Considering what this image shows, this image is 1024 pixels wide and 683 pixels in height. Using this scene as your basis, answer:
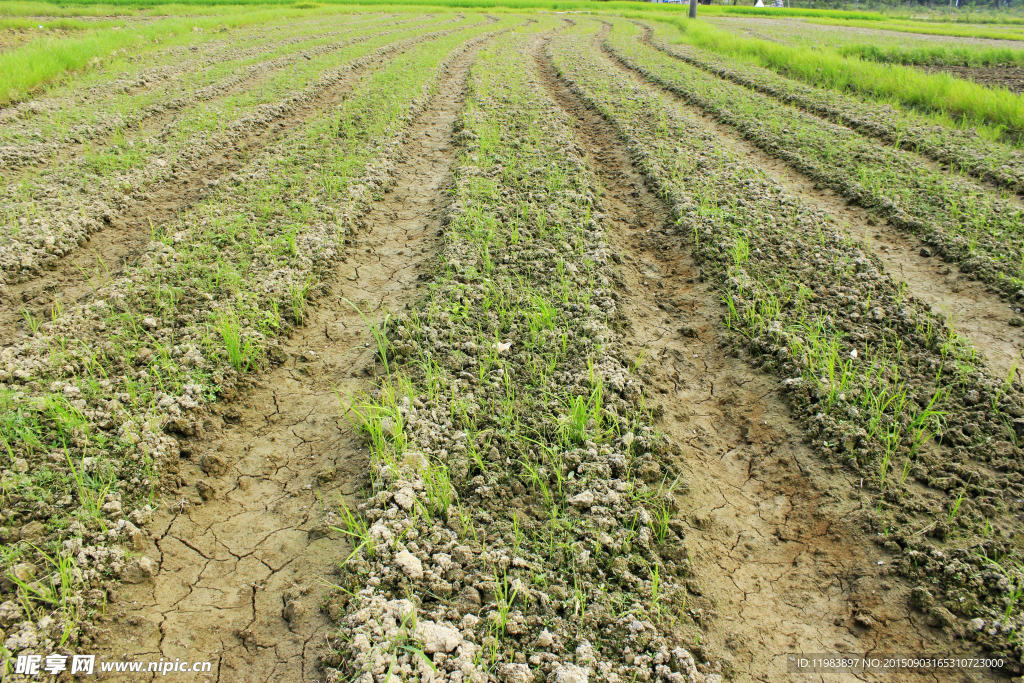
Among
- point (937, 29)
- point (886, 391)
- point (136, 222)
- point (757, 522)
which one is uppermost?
point (937, 29)

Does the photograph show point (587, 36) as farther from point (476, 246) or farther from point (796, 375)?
point (796, 375)

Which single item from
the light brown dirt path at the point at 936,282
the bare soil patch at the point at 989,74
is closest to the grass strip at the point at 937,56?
the bare soil patch at the point at 989,74

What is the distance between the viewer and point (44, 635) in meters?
Result: 2.19

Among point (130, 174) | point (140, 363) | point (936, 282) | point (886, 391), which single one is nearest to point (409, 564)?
point (140, 363)

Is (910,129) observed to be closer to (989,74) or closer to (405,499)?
(405,499)

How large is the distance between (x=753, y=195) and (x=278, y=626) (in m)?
6.06

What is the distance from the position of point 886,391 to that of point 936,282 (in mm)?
1940

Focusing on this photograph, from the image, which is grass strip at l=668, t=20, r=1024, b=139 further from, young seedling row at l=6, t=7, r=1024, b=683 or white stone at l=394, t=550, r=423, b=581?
white stone at l=394, t=550, r=423, b=581

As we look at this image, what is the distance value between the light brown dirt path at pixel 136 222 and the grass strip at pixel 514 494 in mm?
2767

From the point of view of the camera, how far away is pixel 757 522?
114 inches

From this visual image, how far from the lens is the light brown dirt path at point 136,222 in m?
4.42

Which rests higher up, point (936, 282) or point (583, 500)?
point (936, 282)

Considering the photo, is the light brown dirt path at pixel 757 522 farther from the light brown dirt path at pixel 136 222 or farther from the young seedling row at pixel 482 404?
the light brown dirt path at pixel 136 222

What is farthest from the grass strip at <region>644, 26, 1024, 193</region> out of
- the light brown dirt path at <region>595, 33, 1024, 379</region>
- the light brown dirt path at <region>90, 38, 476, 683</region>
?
the light brown dirt path at <region>90, 38, 476, 683</region>
